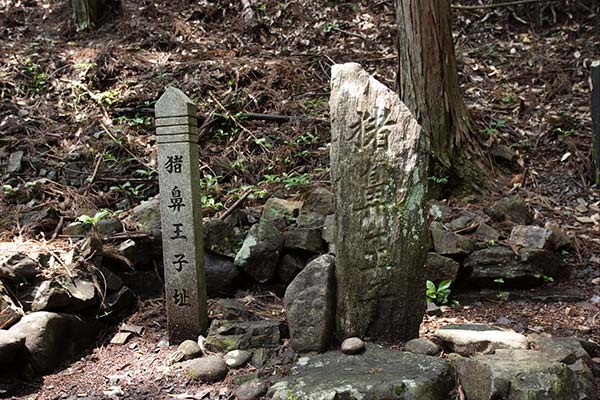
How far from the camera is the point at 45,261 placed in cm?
388

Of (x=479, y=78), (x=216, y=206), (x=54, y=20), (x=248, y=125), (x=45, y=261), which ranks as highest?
(x=54, y=20)

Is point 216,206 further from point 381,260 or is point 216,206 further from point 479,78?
point 479,78

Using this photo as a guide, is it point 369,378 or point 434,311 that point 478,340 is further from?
point 434,311

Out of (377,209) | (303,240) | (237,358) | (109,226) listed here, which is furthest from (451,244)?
(109,226)

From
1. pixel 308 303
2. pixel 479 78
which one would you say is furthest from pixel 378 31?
pixel 308 303

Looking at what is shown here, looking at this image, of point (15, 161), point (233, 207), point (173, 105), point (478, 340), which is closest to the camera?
point (478, 340)

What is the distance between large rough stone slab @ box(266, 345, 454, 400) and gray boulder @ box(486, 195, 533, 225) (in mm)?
2493

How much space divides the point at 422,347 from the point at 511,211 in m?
2.46

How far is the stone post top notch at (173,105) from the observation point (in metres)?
3.55

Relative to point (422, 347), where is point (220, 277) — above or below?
above

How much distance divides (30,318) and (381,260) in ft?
8.10

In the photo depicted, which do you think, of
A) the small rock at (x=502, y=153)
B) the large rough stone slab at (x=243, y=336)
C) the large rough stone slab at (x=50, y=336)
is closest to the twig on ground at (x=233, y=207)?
the large rough stone slab at (x=243, y=336)

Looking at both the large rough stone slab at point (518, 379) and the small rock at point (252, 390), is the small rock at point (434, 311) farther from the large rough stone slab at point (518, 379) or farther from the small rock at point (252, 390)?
the small rock at point (252, 390)

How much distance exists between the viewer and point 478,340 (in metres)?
3.09
